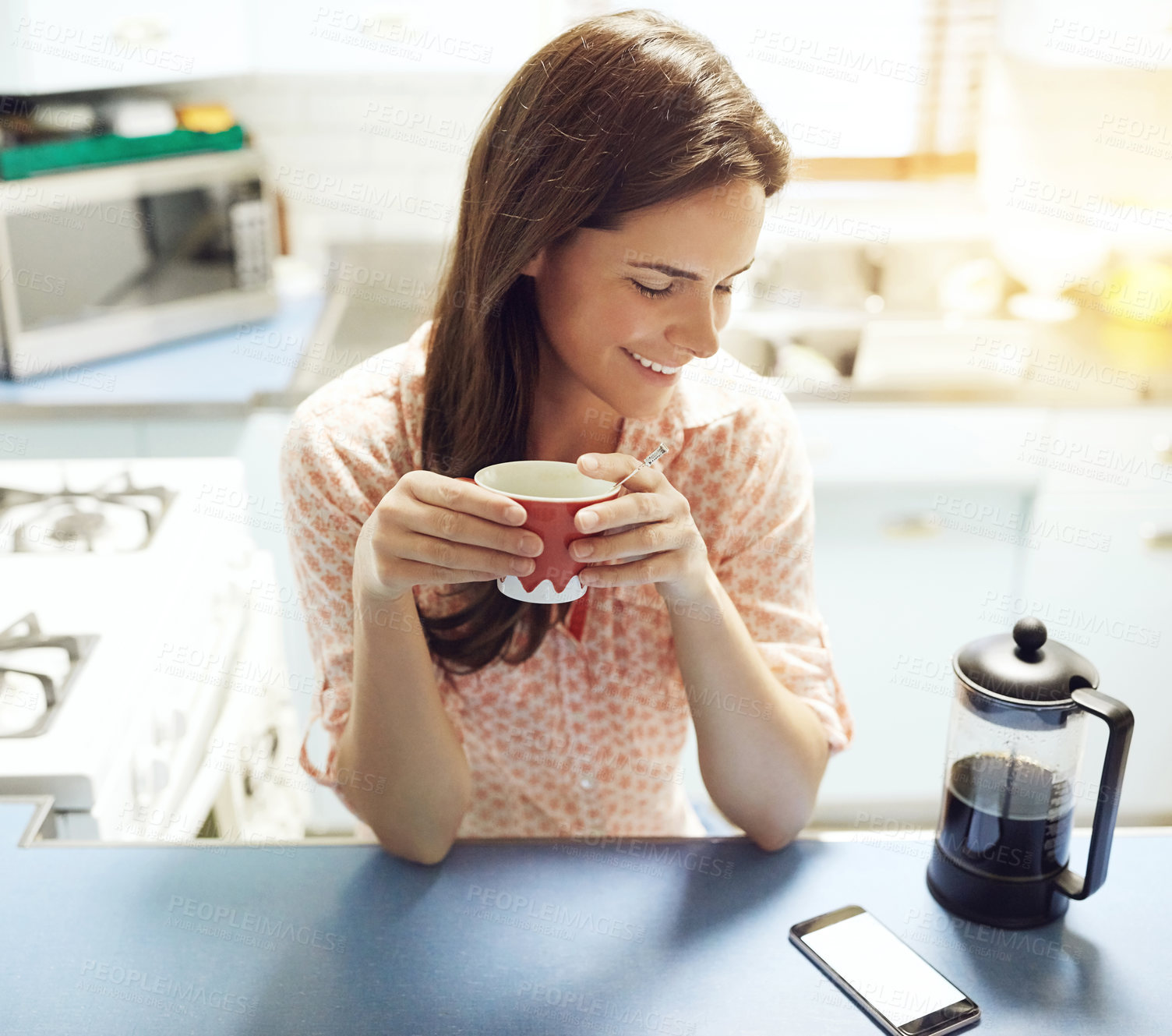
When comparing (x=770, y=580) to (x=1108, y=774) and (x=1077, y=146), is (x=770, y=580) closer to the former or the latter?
(x=1108, y=774)

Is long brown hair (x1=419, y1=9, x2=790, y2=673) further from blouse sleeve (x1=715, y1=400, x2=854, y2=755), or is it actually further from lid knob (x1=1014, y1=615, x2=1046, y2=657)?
lid knob (x1=1014, y1=615, x2=1046, y2=657)

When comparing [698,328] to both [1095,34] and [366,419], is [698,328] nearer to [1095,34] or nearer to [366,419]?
[366,419]

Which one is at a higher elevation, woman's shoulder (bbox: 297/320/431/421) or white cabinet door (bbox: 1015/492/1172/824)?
woman's shoulder (bbox: 297/320/431/421)

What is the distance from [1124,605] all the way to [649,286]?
1.72 metres

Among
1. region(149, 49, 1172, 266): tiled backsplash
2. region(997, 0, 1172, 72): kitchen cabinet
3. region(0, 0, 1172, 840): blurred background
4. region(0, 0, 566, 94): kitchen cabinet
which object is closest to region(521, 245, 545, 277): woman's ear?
region(0, 0, 1172, 840): blurred background

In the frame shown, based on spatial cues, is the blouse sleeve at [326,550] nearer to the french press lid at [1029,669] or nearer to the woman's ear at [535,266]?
the woman's ear at [535,266]

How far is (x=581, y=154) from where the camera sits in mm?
963

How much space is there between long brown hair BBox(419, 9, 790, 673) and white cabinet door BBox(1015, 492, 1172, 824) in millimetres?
1450

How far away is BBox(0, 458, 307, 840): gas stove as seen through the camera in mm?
1202

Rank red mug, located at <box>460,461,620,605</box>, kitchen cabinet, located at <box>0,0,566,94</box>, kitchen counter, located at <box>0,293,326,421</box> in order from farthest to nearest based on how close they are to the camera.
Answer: kitchen cabinet, located at <box>0,0,566,94</box>, kitchen counter, located at <box>0,293,326,421</box>, red mug, located at <box>460,461,620,605</box>

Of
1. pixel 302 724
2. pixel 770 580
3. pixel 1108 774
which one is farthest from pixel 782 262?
pixel 1108 774

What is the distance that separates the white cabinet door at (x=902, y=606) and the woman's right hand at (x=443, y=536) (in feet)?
4.89

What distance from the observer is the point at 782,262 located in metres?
2.75

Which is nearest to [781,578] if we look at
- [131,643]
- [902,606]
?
[131,643]
